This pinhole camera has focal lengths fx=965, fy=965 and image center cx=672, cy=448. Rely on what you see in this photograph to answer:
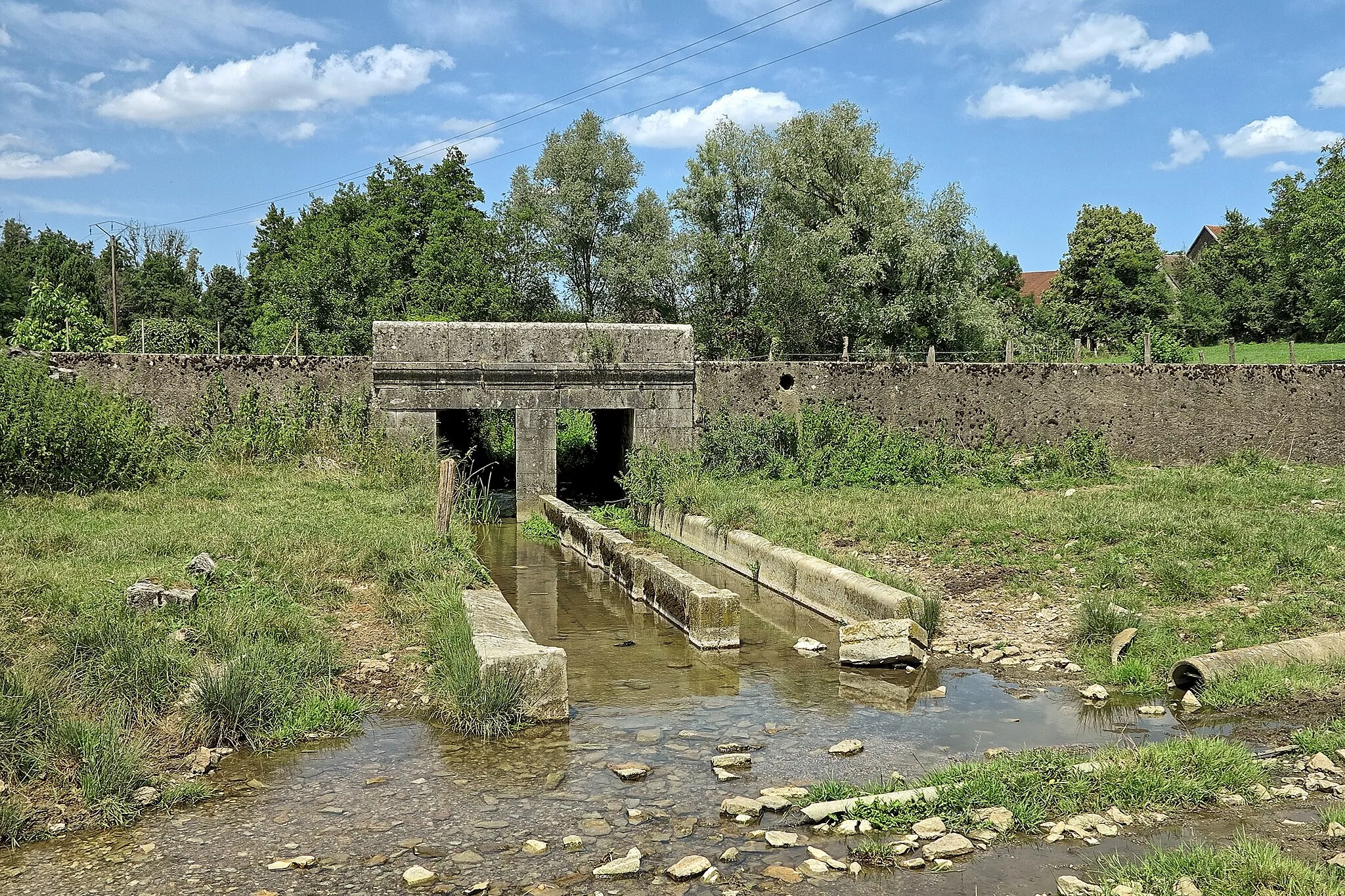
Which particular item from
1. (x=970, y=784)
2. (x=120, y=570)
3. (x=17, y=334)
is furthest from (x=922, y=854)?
(x=17, y=334)

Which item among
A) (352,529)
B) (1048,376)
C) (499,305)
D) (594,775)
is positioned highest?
(499,305)

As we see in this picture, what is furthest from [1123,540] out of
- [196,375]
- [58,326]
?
[58,326]

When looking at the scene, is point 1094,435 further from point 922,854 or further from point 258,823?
point 258,823

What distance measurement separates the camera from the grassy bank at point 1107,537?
25.1 feet

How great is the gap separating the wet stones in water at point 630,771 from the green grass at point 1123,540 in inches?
146

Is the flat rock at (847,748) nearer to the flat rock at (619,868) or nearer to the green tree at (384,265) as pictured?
the flat rock at (619,868)

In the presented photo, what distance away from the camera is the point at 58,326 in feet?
91.7

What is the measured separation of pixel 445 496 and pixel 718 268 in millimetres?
30731

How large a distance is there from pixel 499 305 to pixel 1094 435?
73.6 feet

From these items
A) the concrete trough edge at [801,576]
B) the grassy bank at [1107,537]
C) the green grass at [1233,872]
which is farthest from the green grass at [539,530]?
the green grass at [1233,872]

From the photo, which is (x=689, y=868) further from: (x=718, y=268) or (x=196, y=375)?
(x=718, y=268)

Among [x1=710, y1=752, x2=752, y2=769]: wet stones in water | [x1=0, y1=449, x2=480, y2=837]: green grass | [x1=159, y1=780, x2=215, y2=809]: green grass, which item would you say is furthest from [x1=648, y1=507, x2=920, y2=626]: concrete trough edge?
[x1=159, y1=780, x2=215, y2=809]: green grass

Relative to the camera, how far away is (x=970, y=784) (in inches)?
196

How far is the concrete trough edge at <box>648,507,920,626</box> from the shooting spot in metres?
8.54
